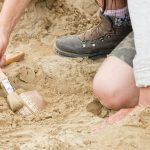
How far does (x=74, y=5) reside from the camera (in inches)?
136

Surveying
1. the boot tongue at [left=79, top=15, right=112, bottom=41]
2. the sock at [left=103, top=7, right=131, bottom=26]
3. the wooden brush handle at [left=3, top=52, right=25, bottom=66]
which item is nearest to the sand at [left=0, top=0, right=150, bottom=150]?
the wooden brush handle at [left=3, top=52, right=25, bottom=66]

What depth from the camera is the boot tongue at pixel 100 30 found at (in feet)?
9.64

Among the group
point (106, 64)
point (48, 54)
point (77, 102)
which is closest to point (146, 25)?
point (106, 64)

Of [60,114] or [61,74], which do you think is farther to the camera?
[61,74]

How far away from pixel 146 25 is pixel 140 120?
0.42 meters

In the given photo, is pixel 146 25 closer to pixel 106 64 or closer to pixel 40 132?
pixel 106 64

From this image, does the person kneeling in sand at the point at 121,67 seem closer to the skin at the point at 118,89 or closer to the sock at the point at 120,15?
the skin at the point at 118,89

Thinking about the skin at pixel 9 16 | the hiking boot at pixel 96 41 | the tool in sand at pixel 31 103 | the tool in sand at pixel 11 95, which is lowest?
the hiking boot at pixel 96 41

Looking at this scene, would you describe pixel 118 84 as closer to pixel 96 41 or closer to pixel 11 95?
pixel 11 95

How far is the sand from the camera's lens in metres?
2.02

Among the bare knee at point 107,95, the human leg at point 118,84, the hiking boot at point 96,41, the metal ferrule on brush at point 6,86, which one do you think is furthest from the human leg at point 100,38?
the metal ferrule on brush at point 6,86

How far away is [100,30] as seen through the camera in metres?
3.01

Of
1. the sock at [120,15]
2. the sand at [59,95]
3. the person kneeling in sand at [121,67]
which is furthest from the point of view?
the sock at [120,15]

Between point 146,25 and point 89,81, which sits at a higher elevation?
point 146,25
